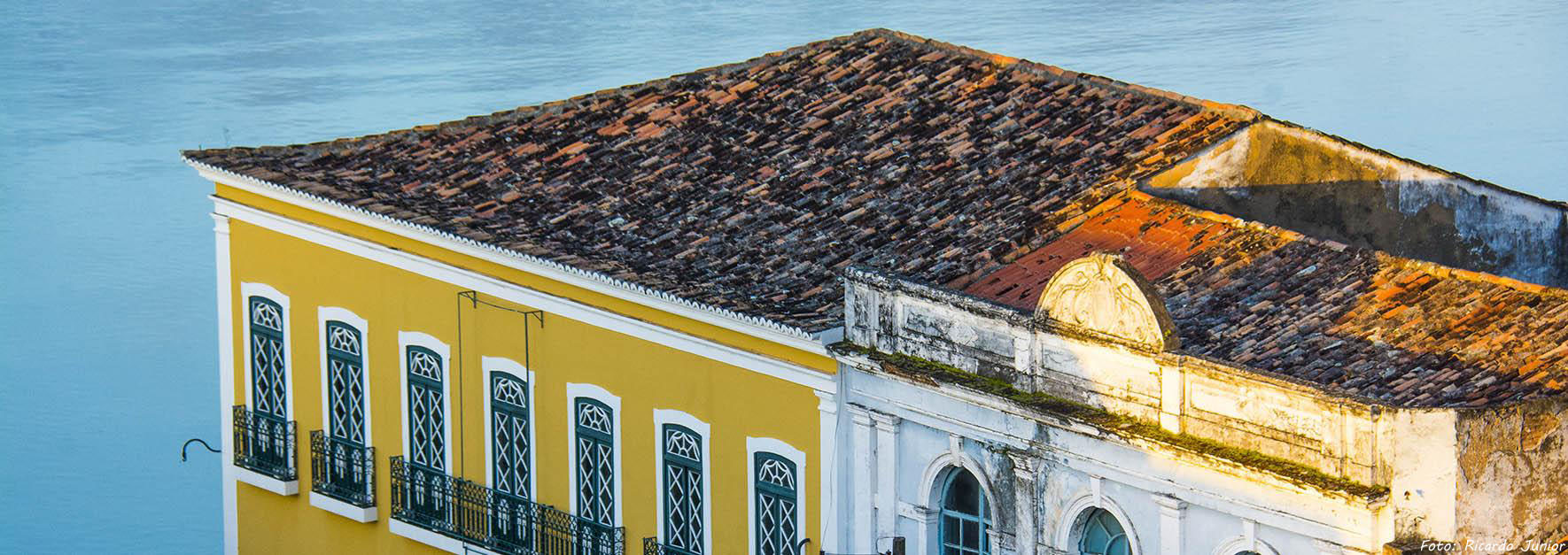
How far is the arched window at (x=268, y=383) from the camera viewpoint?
29.3 m

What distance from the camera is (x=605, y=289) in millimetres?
24969

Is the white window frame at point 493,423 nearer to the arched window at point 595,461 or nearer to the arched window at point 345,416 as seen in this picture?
the arched window at point 595,461

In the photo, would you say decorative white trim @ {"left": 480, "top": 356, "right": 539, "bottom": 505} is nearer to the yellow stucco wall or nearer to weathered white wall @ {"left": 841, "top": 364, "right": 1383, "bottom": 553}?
the yellow stucco wall

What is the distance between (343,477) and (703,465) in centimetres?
539

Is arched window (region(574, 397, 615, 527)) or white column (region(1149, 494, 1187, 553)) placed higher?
white column (region(1149, 494, 1187, 553))

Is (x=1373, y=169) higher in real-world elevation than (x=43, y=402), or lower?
higher

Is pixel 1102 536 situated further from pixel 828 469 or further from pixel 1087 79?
pixel 1087 79

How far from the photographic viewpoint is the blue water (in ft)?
140

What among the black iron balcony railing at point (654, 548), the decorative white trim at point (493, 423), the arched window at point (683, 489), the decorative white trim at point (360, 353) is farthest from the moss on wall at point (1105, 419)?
the decorative white trim at point (360, 353)

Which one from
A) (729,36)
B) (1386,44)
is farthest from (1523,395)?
(729,36)

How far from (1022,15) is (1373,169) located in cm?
3955

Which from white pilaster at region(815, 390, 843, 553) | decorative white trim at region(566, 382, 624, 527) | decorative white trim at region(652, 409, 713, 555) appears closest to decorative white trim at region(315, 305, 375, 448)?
decorative white trim at region(566, 382, 624, 527)

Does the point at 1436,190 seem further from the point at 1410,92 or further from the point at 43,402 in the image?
the point at 1410,92

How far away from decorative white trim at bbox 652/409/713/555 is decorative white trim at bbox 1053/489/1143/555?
3875mm
